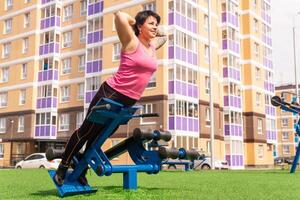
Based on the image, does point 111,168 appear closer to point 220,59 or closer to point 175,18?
point 175,18

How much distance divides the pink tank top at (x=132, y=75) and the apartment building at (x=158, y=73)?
27963 millimetres

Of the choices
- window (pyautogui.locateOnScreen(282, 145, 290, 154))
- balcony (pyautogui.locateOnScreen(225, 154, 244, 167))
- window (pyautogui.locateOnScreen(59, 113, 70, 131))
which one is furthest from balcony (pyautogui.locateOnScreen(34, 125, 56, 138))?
window (pyautogui.locateOnScreen(282, 145, 290, 154))

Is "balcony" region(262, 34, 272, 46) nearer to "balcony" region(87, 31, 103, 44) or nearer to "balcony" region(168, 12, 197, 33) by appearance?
"balcony" region(168, 12, 197, 33)

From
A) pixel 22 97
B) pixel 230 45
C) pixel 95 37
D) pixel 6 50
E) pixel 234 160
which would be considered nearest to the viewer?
pixel 95 37

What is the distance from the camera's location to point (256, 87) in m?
47.2

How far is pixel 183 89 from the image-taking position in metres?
34.5

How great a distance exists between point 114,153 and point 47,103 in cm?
3824

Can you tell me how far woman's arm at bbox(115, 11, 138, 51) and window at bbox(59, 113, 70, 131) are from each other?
37.7 m

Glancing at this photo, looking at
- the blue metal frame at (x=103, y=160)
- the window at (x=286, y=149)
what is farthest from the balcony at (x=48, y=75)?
the window at (x=286, y=149)

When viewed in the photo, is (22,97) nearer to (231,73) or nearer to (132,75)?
(231,73)

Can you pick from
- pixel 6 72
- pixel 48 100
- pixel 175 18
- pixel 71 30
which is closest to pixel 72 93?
pixel 48 100

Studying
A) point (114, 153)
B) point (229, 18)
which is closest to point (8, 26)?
point (229, 18)

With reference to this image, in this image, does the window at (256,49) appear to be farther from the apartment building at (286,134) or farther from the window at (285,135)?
the window at (285,135)

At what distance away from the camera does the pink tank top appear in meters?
4.53
